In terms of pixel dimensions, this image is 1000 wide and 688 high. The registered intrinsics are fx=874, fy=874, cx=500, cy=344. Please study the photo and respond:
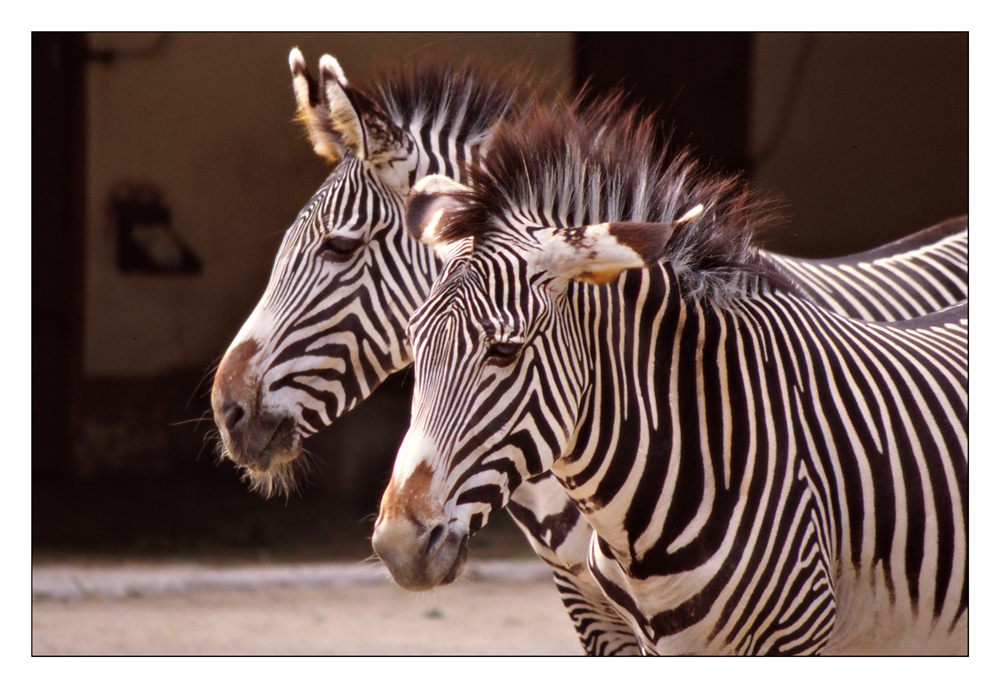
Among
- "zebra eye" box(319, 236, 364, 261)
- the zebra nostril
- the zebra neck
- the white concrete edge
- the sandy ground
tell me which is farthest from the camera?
the white concrete edge

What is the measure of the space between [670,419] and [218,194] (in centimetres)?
490

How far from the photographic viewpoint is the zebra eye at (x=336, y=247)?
2.73 meters

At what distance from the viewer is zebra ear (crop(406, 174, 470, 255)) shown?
2.00 meters

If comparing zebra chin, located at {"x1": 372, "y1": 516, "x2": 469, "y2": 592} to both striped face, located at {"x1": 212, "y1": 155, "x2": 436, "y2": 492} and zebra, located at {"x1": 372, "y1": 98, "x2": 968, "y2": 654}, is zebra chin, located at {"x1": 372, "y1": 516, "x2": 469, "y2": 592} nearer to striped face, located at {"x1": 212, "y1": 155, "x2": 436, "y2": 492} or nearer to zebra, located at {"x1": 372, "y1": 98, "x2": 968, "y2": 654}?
zebra, located at {"x1": 372, "y1": 98, "x2": 968, "y2": 654}

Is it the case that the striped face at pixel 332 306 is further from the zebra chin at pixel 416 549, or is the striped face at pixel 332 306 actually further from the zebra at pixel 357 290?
the zebra chin at pixel 416 549

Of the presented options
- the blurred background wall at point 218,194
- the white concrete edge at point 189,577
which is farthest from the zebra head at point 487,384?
the white concrete edge at point 189,577

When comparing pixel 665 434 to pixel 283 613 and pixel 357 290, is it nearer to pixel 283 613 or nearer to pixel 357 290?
pixel 357 290

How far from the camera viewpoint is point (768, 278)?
2100 millimetres

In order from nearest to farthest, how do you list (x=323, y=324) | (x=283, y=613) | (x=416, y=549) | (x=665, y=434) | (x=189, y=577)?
(x=416, y=549) < (x=665, y=434) < (x=323, y=324) < (x=283, y=613) < (x=189, y=577)

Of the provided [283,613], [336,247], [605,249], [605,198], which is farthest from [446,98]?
[283,613]

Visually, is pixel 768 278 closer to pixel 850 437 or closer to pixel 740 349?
pixel 740 349

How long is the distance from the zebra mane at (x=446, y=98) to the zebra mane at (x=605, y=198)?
3.05ft

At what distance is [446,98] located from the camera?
3.00m

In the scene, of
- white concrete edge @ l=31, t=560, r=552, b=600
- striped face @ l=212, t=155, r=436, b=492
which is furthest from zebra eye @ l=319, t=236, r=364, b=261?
white concrete edge @ l=31, t=560, r=552, b=600
